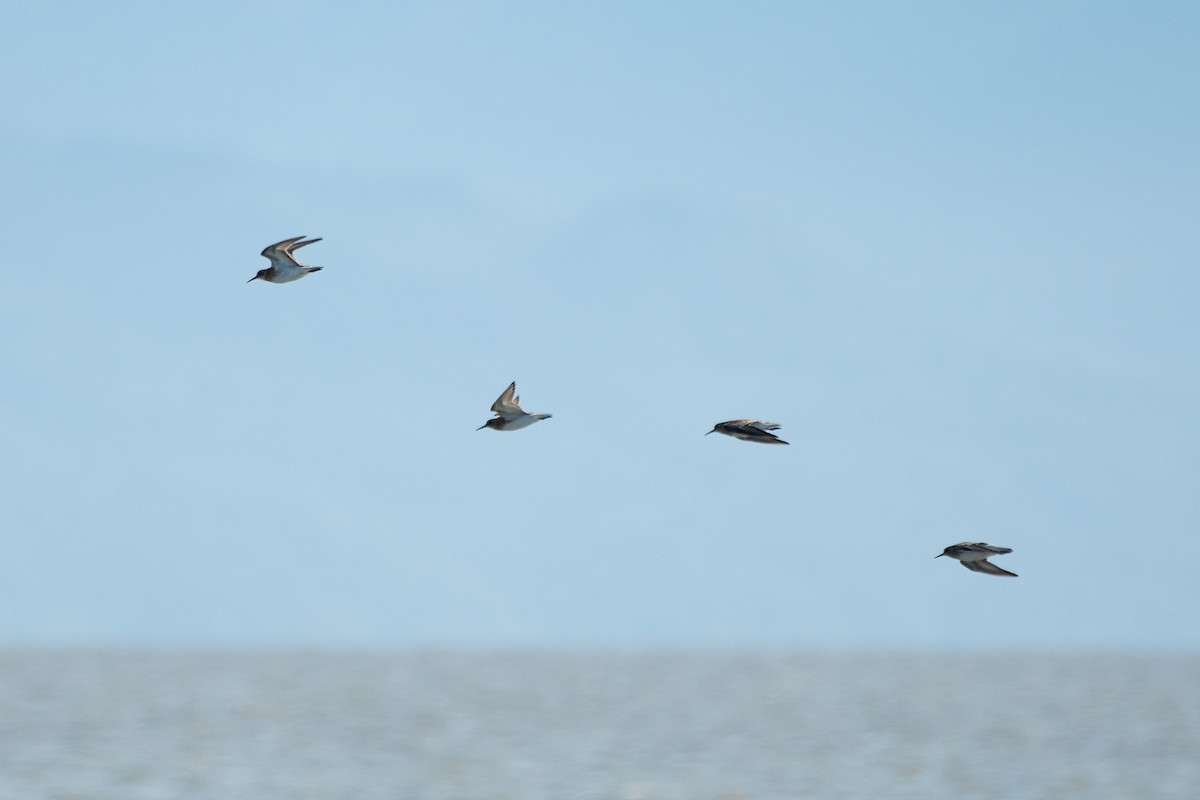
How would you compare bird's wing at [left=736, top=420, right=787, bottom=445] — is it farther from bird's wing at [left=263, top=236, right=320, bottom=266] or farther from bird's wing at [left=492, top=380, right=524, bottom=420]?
bird's wing at [left=263, top=236, right=320, bottom=266]

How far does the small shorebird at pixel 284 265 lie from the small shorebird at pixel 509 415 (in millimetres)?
2104

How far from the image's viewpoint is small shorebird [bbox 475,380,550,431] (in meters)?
15.6

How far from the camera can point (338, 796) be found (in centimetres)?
13250

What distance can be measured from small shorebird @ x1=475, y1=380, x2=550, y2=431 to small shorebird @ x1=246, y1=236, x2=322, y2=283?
2.10 meters

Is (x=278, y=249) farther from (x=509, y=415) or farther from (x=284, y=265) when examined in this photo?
(x=509, y=415)

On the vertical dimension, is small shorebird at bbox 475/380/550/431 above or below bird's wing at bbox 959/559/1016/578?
above

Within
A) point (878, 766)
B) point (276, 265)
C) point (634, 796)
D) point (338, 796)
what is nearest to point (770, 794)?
point (634, 796)

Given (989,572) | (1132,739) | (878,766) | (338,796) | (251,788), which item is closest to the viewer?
(989,572)

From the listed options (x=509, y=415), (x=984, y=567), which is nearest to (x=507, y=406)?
(x=509, y=415)

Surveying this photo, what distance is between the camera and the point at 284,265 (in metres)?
16.4

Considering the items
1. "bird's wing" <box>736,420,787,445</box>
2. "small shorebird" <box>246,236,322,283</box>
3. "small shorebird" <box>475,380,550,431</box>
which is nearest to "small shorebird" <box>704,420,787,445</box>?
"bird's wing" <box>736,420,787,445</box>

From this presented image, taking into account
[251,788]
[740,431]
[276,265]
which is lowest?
[251,788]

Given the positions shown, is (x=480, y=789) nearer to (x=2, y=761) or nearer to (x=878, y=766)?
(x=878, y=766)

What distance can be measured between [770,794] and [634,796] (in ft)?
39.5
